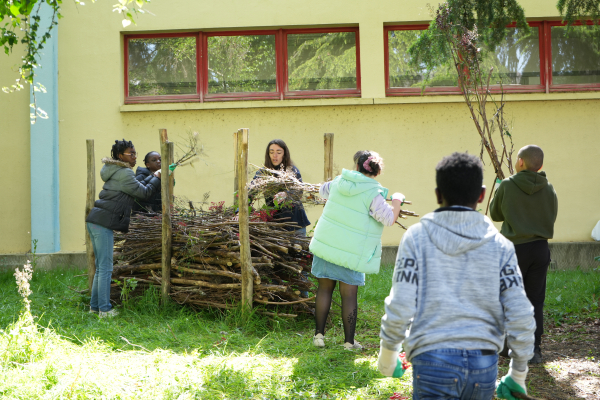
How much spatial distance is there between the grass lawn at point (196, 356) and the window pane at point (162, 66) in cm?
385

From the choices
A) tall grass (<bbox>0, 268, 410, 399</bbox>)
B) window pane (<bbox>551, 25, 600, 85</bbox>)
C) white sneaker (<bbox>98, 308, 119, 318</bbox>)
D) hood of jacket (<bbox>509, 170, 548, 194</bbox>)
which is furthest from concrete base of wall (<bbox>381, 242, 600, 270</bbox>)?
white sneaker (<bbox>98, 308, 119, 318</bbox>)

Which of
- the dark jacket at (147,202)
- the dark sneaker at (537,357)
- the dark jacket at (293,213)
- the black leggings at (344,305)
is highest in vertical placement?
the dark jacket at (147,202)

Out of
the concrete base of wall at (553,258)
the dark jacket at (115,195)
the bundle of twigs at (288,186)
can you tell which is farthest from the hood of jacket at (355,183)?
the concrete base of wall at (553,258)

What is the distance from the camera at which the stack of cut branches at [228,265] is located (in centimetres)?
516

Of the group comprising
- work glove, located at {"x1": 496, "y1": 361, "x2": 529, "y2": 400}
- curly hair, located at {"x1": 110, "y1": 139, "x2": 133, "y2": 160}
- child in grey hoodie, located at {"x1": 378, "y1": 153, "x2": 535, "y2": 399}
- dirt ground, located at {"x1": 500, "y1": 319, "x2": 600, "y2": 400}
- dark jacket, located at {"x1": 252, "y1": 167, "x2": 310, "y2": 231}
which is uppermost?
curly hair, located at {"x1": 110, "y1": 139, "x2": 133, "y2": 160}

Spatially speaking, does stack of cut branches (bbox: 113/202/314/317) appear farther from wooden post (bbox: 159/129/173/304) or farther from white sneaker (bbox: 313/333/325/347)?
white sneaker (bbox: 313/333/325/347)

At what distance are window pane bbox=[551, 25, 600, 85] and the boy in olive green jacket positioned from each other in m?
4.83

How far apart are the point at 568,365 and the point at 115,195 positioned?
14.3ft

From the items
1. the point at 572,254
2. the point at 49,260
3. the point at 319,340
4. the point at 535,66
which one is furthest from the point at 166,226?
the point at 535,66

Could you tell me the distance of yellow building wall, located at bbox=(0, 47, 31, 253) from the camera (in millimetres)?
8164

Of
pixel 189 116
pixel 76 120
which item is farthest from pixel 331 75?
pixel 76 120

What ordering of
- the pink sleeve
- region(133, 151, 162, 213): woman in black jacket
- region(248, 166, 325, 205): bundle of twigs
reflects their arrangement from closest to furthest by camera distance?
the pink sleeve → region(248, 166, 325, 205): bundle of twigs → region(133, 151, 162, 213): woman in black jacket

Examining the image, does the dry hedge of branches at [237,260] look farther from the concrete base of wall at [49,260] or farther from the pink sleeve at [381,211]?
the concrete base of wall at [49,260]

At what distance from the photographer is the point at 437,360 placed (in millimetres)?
1836
